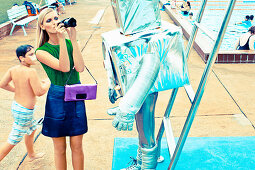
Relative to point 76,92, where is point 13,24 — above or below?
below

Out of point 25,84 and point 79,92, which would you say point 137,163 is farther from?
point 25,84

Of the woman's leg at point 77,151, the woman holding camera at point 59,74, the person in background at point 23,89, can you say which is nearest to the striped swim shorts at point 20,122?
the person in background at point 23,89

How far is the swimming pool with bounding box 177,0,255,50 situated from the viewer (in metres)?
9.94

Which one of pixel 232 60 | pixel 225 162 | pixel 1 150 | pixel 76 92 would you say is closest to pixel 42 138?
pixel 1 150

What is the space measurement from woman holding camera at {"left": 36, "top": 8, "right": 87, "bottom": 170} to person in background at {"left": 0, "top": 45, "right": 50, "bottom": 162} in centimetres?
35

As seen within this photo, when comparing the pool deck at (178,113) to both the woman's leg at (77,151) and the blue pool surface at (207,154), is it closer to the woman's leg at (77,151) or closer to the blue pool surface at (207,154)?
the blue pool surface at (207,154)

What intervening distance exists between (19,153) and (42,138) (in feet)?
1.16

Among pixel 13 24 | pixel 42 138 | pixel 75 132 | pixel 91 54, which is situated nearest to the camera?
pixel 75 132

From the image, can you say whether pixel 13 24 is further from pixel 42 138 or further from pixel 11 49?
pixel 42 138

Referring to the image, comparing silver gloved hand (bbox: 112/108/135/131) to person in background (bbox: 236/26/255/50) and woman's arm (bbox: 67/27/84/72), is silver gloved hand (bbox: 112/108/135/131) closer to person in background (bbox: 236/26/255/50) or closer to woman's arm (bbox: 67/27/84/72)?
woman's arm (bbox: 67/27/84/72)

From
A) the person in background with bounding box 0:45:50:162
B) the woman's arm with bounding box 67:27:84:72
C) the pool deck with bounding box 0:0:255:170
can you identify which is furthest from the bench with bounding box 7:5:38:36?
the woman's arm with bounding box 67:27:84:72

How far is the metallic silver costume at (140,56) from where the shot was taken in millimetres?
1745

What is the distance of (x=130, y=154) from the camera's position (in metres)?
2.85

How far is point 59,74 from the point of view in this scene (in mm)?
2217
